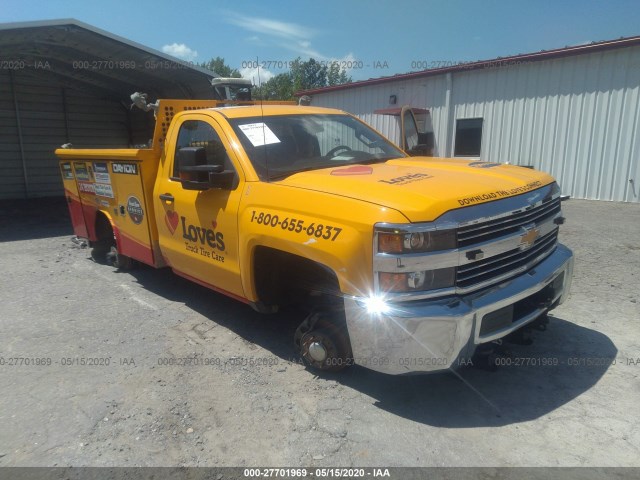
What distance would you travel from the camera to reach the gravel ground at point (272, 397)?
2.72 meters

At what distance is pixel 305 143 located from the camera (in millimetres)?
4156

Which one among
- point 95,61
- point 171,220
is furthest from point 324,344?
point 95,61

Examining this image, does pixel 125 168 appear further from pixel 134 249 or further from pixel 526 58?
pixel 526 58

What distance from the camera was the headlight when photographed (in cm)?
271

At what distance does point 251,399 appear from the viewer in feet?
10.8

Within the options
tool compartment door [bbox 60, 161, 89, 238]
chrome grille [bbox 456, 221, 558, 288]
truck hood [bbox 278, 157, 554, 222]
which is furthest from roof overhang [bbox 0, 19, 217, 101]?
chrome grille [bbox 456, 221, 558, 288]

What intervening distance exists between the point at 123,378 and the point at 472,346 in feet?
8.54

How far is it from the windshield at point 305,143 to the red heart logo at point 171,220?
108 cm

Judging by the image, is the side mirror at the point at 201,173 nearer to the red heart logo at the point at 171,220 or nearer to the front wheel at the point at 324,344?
the red heart logo at the point at 171,220

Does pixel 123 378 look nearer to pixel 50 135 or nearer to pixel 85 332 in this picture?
pixel 85 332

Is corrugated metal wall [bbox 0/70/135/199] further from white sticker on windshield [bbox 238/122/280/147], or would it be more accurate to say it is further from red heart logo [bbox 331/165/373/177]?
red heart logo [bbox 331/165/373/177]

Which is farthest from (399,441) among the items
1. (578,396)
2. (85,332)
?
(85,332)

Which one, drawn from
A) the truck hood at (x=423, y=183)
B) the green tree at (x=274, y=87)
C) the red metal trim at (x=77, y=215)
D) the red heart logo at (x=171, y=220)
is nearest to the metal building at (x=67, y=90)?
the green tree at (x=274, y=87)

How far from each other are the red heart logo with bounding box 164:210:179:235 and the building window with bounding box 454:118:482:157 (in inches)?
414
